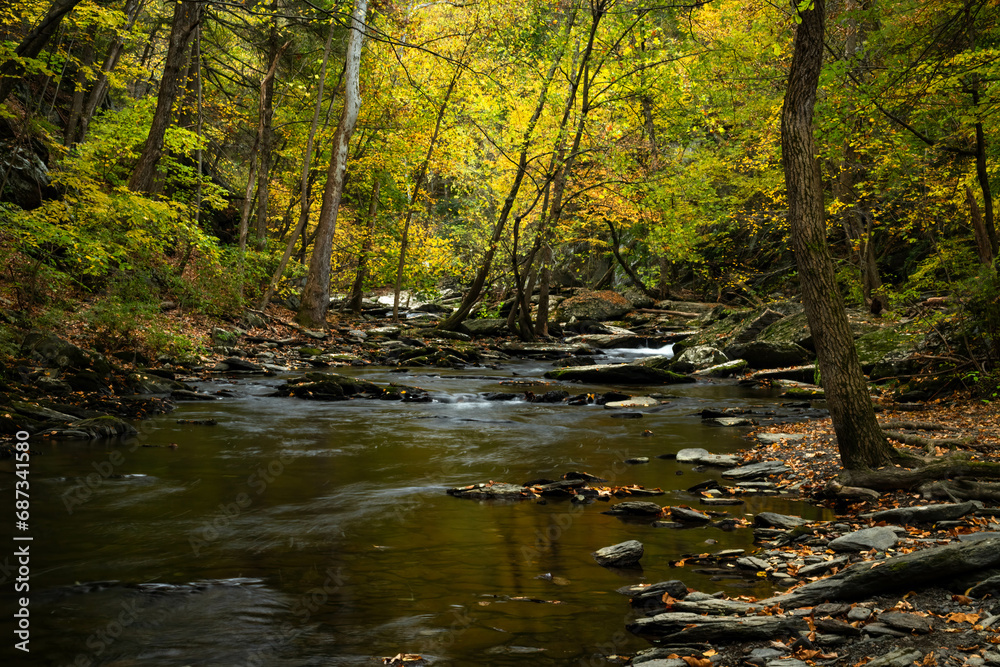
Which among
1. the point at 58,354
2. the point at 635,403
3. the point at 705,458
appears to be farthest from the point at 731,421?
the point at 58,354

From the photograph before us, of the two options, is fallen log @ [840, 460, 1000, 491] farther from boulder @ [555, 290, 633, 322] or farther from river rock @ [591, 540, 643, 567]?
boulder @ [555, 290, 633, 322]

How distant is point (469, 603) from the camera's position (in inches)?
Result: 156

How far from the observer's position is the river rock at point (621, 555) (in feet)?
15.1

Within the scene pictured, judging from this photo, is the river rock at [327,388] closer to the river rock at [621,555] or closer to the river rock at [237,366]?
the river rock at [237,366]

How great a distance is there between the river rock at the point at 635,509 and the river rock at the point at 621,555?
109 centimetres

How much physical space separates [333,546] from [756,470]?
4.66 meters

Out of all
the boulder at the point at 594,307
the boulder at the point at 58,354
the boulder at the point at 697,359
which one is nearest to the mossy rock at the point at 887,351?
the boulder at the point at 697,359

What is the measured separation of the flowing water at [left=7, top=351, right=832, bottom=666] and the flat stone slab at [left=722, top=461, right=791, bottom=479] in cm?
50

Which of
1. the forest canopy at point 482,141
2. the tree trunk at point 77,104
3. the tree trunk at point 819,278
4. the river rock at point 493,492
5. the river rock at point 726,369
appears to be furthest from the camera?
the tree trunk at point 77,104

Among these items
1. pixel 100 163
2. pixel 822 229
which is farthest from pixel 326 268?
pixel 822 229

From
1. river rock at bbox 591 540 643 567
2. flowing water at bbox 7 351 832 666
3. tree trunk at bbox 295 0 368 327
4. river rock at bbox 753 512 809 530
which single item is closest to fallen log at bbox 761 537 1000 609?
flowing water at bbox 7 351 832 666

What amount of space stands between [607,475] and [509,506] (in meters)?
1.65

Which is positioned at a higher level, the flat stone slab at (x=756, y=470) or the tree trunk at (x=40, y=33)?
the tree trunk at (x=40, y=33)

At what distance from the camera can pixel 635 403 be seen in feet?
40.5
